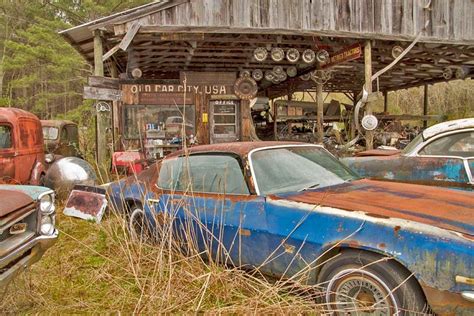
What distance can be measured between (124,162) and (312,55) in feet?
18.2

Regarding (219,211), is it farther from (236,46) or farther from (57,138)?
(57,138)

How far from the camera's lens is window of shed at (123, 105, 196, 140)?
36.6 feet

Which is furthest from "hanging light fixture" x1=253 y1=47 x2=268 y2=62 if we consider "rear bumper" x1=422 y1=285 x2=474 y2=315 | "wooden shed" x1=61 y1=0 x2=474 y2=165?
"rear bumper" x1=422 y1=285 x2=474 y2=315

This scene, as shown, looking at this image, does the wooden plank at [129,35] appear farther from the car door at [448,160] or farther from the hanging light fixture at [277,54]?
the car door at [448,160]

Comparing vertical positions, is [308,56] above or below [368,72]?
above

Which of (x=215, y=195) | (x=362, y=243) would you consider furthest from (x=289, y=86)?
(x=362, y=243)

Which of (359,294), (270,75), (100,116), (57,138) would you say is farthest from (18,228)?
(270,75)

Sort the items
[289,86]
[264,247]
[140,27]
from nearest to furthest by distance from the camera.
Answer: [264,247] → [140,27] → [289,86]

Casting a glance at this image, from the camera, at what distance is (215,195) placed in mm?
4027

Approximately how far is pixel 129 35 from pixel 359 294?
7.41m

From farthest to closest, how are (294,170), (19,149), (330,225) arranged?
(19,149) < (294,170) < (330,225)

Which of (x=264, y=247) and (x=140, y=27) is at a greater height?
(x=140, y=27)

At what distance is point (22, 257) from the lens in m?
3.20

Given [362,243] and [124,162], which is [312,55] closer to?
[124,162]
